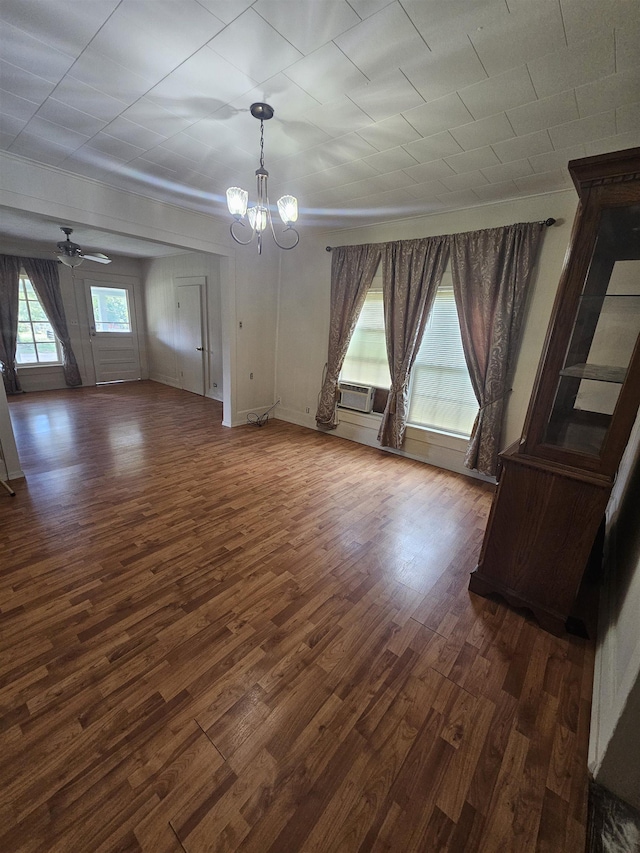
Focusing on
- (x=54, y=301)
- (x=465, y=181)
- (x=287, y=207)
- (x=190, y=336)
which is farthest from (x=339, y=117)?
(x=54, y=301)

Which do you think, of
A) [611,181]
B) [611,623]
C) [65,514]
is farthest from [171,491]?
[611,181]

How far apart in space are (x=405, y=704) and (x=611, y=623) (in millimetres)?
1126

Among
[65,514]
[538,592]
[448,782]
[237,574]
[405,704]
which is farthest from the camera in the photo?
[65,514]

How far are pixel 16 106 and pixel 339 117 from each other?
198cm

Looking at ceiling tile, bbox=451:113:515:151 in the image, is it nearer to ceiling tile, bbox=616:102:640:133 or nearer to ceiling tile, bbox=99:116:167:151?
ceiling tile, bbox=616:102:640:133

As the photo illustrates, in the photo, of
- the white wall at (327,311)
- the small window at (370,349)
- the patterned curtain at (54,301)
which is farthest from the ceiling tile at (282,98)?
the patterned curtain at (54,301)

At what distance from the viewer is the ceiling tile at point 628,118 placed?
1.71 meters

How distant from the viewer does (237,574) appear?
6.64ft

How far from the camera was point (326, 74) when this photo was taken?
158 cm

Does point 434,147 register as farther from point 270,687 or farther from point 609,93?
point 270,687

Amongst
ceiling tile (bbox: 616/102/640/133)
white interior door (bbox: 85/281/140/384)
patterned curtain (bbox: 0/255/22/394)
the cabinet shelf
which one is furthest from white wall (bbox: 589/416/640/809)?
white interior door (bbox: 85/281/140/384)

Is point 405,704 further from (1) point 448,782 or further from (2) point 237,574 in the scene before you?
(2) point 237,574

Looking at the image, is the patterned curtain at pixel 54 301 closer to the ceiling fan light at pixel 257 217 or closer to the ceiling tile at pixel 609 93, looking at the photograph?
the ceiling fan light at pixel 257 217

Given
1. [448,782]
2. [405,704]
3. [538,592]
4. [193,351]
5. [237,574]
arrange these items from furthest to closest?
1. [193,351]
2. [237,574]
3. [538,592]
4. [405,704]
5. [448,782]
